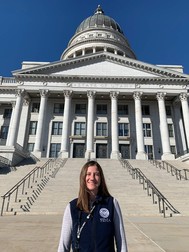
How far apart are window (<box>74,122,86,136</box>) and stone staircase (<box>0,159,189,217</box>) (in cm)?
1649

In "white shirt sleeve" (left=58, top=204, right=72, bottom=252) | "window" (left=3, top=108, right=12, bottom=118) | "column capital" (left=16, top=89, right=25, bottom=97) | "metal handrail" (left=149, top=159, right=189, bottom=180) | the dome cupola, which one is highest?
the dome cupola

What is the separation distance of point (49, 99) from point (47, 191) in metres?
27.4

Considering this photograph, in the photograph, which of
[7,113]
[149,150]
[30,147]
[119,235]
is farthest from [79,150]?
[119,235]

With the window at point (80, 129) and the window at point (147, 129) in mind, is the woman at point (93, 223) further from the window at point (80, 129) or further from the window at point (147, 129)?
the window at point (147, 129)

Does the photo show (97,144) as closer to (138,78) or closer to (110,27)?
(138,78)

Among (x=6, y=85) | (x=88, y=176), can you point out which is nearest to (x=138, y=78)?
(x=6, y=85)

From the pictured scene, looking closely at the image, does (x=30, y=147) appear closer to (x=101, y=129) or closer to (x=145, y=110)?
(x=101, y=129)

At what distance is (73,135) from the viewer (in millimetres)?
35688

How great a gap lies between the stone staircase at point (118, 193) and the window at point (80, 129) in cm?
1649

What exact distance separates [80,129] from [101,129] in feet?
12.8

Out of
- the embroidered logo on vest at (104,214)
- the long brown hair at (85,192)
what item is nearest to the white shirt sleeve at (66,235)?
the long brown hair at (85,192)

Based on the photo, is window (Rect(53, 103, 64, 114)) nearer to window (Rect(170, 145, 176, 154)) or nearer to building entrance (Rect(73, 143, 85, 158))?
building entrance (Rect(73, 143, 85, 158))

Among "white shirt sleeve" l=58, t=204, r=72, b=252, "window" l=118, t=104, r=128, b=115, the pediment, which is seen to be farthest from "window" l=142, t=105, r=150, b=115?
"white shirt sleeve" l=58, t=204, r=72, b=252

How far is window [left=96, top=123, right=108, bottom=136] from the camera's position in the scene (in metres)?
36.2
